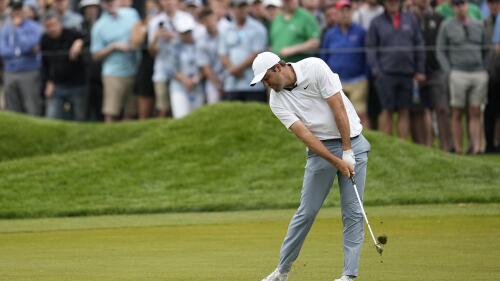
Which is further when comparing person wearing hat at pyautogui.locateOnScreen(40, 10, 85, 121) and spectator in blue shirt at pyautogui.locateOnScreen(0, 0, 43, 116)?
spectator in blue shirt at pyautogui.locateOnScreen(0, 0, 43, 116)

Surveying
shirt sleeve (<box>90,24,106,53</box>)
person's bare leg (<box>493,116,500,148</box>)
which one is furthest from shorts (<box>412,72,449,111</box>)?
shirt sleeve (<box>90,24,106,53</box>)

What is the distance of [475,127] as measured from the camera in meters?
21.5

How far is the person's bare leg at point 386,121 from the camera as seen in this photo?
21.4 m

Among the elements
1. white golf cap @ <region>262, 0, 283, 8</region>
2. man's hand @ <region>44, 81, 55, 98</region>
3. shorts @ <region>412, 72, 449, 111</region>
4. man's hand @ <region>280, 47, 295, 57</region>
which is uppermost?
white golf cap @ <region>262, 0, 283, 8</region>

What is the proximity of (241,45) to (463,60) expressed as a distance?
12.4ft

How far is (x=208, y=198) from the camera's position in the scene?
1855 centimetres

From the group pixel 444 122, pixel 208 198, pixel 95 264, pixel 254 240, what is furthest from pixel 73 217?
pixel 444 122

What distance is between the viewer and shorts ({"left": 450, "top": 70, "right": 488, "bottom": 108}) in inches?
829

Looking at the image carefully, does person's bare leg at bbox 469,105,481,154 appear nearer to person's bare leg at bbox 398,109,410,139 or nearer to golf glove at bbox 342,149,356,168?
person's bare leg at bbox 398,109,410,139

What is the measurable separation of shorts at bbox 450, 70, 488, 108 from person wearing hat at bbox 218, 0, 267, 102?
3.32 meters

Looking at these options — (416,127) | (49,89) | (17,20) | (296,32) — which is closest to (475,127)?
(416,127)

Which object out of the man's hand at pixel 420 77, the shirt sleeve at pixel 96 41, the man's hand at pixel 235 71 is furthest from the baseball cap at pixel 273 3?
the man's hand at pixel 420 77

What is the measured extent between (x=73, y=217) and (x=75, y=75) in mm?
6417

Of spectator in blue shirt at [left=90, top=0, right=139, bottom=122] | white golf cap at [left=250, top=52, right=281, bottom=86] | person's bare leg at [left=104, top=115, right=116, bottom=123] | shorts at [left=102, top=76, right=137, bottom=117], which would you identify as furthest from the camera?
person's bare leg at [left=104, top=115, right=116, bottom=123]
